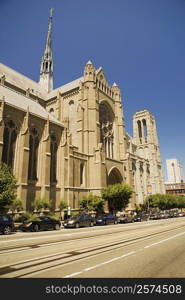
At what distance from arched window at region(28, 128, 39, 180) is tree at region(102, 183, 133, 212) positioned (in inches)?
553

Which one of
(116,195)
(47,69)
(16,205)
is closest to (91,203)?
(116,195)

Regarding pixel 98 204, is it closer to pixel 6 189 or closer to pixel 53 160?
pixel 53 160

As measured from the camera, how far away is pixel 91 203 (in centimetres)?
3488

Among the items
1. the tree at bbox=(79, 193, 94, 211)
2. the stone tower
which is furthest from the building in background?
the tree at bbox=(79, 193, 94, 211)

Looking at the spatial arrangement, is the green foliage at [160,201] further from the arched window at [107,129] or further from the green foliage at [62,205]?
the green foliage at [62,205]

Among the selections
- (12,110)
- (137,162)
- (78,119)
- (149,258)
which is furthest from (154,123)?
(149,258)

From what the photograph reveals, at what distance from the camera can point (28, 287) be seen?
13.5 feet

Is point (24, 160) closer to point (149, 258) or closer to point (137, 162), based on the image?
point (149, 258)

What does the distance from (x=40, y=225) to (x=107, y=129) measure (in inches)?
1373

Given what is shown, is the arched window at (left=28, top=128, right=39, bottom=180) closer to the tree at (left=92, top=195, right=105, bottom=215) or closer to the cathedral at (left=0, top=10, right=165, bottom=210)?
the cathedral at (left=0, top=10, right=165, bottom=210)

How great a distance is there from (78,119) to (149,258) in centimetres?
3796

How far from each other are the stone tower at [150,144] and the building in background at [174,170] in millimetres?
119655

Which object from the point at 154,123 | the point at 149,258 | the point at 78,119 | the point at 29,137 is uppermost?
the point at 154,123

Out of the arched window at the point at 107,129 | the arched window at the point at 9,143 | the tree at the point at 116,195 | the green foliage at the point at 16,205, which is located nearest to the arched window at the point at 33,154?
the arched window at the point at 9,143
